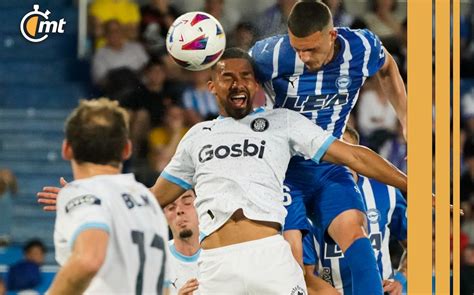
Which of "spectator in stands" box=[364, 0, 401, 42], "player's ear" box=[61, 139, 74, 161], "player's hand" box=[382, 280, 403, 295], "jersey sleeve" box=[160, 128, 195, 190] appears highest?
"spectator in stands" box=[364, 0, 401, 42]

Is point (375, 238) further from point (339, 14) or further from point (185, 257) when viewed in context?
point (339, 14)

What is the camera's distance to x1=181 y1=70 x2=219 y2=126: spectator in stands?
746 cm

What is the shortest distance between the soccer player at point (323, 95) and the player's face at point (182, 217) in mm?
701

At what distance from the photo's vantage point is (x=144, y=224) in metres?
3.78

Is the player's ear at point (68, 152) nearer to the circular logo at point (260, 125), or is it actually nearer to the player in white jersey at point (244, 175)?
the player in white jersey at point (244, 175)

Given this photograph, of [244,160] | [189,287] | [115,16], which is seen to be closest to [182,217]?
[189,287]

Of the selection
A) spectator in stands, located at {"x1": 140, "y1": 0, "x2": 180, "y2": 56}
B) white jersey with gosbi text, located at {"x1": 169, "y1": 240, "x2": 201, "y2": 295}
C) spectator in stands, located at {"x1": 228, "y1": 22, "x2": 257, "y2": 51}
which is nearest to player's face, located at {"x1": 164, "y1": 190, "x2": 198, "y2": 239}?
white jersey with gosbi text, located at {"x1": 169, "y1": 240, "x2": 201, "y2": 295}

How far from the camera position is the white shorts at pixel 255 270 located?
517 centimetres

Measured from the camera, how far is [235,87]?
5.59 meters

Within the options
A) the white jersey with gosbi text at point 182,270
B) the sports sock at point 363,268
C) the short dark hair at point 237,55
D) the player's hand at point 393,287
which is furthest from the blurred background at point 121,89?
the sports sock at point 363,268

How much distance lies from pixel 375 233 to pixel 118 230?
3.06 metres

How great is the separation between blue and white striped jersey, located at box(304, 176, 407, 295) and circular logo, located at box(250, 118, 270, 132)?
0.87 meters

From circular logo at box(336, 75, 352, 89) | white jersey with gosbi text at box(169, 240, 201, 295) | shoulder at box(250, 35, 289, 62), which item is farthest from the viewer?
white jersey with gosbi text at box(169, 240, 201, 295)

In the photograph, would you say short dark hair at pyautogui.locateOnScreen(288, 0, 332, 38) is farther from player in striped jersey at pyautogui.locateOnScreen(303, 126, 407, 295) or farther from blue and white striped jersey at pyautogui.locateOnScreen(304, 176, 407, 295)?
blue and white striped jersey at pyautogui.locateOnScreen(304, 176, 407, 295)
